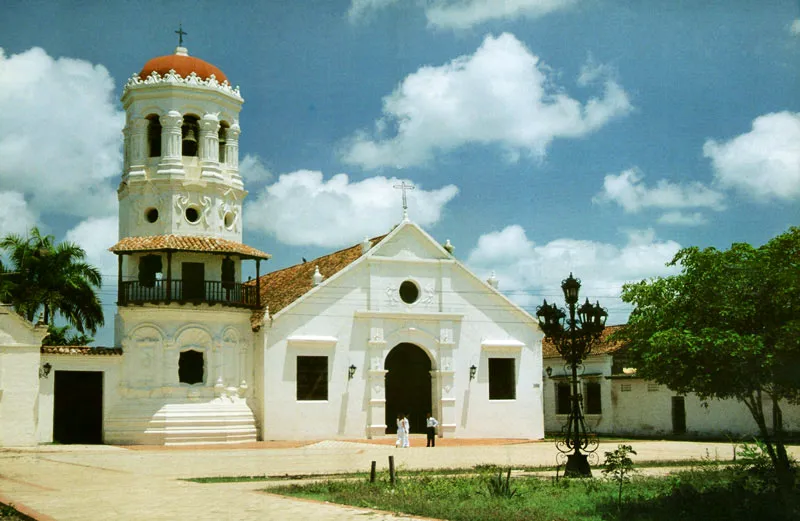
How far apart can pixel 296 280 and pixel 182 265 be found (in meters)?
7.11

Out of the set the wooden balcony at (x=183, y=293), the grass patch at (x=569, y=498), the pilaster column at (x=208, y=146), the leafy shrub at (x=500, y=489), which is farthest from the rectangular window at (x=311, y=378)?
the leafy shrub at (x=500, y=489)

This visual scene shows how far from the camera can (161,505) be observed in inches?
552

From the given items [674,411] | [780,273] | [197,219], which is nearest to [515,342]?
[674,411]

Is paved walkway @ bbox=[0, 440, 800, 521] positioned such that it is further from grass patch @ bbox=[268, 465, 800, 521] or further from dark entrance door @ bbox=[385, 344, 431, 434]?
dark entrance door @ bbox=[385, 344, 431, 434]

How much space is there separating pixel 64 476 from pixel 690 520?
43.8 ft

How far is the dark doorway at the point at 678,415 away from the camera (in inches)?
1578

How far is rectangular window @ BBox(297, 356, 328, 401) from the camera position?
117 ft

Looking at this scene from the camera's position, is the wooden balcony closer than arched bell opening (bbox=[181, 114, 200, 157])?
Yes

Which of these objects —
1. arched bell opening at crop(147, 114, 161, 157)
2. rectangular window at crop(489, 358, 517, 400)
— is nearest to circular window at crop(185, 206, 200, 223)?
arched bell opening at crop(147, 114, 161, 157)

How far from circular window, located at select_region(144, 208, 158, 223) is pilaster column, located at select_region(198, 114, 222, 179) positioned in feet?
7.52

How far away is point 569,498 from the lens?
1449cm

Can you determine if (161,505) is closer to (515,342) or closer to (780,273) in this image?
(780,273)

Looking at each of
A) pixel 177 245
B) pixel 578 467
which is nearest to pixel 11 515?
pixel 578 467

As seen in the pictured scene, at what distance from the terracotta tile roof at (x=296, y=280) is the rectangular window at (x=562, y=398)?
528 inches
